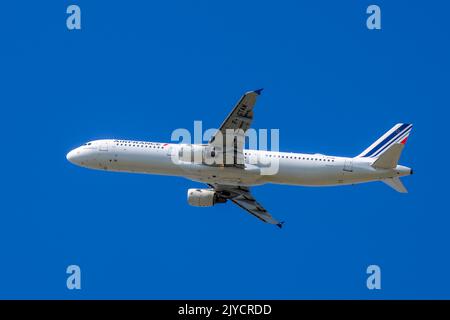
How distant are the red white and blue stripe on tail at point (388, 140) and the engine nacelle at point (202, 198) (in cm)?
1267

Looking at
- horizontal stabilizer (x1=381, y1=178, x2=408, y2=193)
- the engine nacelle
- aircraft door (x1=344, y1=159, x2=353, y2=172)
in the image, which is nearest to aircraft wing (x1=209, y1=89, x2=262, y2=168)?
the engine nacelle

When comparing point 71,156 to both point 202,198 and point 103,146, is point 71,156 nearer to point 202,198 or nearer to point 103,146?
point 103,146

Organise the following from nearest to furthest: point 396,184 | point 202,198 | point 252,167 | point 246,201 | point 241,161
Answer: point 396,184 → point 241,161 → point 252,167 → point 202,198 → point 246,201

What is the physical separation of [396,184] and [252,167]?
439 inches

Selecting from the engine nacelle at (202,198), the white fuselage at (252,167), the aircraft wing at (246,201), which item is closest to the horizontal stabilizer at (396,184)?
the white fuselage at (252,167)

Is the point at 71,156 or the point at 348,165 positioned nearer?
the point at 348,165

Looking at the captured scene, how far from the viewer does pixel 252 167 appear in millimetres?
64562

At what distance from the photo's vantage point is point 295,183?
64938mm

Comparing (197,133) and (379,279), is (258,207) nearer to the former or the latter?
→ (197,133)

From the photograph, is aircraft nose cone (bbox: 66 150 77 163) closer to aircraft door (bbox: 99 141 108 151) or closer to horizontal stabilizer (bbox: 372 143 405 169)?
aircraft door (bbox: 99 141 108 151)

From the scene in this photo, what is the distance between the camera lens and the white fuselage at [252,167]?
6347cm

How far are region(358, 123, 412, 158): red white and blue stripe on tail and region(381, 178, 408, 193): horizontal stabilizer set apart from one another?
2331 mm

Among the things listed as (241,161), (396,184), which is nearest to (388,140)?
(396,184)

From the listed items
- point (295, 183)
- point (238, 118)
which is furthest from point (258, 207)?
point (238, 118)
